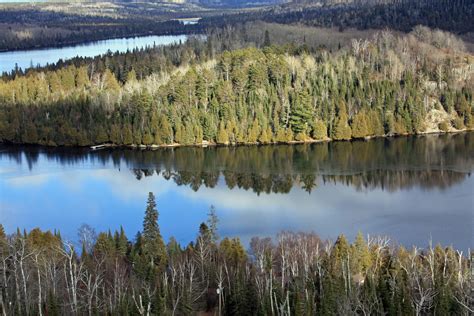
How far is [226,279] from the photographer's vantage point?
29.7 meters

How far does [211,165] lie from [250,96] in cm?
1528

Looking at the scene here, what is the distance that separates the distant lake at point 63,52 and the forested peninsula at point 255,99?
3520 centimetres

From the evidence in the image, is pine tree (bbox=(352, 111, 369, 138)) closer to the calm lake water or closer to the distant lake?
the calm lake water

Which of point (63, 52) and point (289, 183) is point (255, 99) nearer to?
point (289, 183)

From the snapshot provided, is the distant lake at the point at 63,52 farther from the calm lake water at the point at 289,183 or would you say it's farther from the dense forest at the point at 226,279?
the dense forest at the point at 226,279

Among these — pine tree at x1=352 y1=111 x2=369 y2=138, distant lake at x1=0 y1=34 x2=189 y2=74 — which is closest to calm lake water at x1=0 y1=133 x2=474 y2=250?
pine tree at x1=352 y1=111 x2=369 y2=138

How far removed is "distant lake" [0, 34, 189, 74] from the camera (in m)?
121

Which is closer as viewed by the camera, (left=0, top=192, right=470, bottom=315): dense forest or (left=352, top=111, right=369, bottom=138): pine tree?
(left=0, top=192, right=470, bottom=315): dense forest

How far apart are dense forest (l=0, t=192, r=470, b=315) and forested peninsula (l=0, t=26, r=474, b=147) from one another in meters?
34.7

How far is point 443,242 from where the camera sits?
117ft

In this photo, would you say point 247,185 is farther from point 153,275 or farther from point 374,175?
point 153,275

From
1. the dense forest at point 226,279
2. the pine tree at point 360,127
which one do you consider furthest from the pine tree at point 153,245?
the pine tree at point 360,127

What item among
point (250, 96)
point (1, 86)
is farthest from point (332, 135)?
point (1, 86)

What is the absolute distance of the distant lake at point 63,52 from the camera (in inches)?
4747
